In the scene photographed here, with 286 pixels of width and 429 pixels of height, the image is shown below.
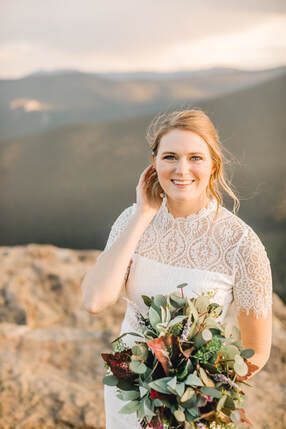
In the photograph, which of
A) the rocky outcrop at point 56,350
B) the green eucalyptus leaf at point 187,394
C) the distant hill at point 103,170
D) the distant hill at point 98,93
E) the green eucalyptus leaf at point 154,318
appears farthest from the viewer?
the distant hill at point 98,93

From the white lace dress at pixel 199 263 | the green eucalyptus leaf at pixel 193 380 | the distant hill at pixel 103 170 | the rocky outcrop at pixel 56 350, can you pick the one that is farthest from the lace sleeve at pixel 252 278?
the distant hill at pixel 103 170

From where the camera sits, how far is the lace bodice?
1773mm

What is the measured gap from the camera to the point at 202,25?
4.37 m

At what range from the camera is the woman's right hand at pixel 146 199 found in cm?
194

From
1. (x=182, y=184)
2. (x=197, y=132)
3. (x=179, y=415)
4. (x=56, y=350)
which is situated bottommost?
(x=56, y=350)

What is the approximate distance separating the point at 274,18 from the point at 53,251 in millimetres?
2309

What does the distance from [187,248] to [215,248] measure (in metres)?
0.10

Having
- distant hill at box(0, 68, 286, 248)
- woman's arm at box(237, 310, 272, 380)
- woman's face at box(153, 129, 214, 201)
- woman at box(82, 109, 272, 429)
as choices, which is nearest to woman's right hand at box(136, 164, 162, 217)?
woman at box(82, 109, 272, 429)

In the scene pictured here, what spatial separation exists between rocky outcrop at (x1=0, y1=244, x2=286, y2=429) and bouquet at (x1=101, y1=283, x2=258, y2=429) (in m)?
1.63

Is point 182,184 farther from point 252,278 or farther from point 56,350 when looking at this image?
point 56,350

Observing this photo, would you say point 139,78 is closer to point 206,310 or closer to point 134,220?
point 134,220

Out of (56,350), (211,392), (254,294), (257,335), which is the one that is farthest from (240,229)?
(56,350)

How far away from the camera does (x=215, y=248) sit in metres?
1.84

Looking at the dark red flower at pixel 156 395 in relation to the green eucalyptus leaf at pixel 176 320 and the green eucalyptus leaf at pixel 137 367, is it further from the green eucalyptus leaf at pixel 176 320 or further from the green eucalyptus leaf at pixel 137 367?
the green eucalyptus leaf at pixel 176 320
